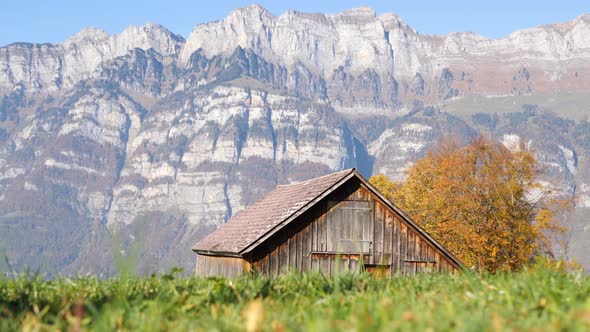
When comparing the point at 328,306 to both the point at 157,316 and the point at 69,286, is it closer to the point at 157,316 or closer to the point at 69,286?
the point at 157,316

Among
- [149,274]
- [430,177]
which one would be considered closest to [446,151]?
[430,177]

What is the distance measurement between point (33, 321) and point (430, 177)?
206ft

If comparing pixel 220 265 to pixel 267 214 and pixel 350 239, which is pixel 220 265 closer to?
pixel 267 214

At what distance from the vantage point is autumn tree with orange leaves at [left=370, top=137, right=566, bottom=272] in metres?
53.2

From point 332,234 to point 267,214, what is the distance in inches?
119

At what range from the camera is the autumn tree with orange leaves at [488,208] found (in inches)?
2095

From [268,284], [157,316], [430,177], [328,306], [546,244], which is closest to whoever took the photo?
[157,316]

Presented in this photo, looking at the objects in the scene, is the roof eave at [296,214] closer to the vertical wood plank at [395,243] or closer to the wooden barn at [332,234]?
the wooden barn at [332,234]

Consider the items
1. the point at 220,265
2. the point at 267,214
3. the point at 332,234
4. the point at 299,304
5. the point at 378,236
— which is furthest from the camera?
the point at 220,265

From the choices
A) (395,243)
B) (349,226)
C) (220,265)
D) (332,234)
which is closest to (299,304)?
(332,234)

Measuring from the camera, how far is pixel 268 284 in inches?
272

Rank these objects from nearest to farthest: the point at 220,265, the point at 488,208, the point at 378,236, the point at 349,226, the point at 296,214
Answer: the point at 296,214 → the point at 349,226 → the point at 378,236 → the point at 220,265 → the point at 488,208

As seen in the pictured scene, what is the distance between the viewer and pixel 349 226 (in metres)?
33.8

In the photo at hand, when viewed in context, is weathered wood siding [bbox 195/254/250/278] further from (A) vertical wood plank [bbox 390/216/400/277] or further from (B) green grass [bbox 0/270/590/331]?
Result: (B) green grass [bbox 0/270/590/331]
